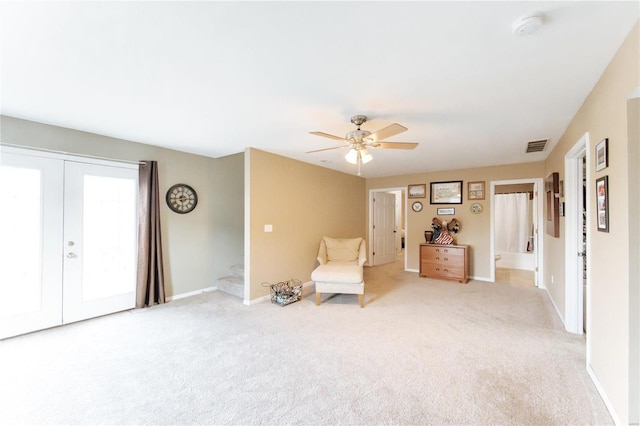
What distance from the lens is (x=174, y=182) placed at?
413 centimetres

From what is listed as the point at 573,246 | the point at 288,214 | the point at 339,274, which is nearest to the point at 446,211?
the point at 573,246

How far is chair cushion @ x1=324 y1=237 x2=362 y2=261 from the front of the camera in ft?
15.5

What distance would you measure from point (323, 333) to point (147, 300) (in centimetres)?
259

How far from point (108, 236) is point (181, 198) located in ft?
3.50

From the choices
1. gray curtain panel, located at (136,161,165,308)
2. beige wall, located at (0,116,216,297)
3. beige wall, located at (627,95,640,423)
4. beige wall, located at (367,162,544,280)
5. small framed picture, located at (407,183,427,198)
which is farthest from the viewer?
small framed picture, located at (407,183,427,198)

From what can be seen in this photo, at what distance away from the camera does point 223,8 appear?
129cm

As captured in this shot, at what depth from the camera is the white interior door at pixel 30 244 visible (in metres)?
2.74

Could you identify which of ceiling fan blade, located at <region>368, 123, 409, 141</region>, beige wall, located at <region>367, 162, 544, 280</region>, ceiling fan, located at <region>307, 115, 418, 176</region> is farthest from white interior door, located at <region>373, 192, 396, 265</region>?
ceiling fan blade, located at <region>368, 123, 409, 141</region>

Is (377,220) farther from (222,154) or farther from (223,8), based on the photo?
(223,8)

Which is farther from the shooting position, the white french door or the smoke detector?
the white french door

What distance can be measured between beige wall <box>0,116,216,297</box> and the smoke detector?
4230 millimetres

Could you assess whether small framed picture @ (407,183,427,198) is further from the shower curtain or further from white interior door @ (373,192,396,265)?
the shower curtain

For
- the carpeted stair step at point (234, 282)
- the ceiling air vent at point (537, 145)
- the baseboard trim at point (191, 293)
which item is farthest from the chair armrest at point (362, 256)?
the ceiling air vent at point (537, 145)

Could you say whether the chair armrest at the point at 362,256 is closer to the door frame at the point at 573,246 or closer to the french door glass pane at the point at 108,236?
the door frame at the point at 573,246
